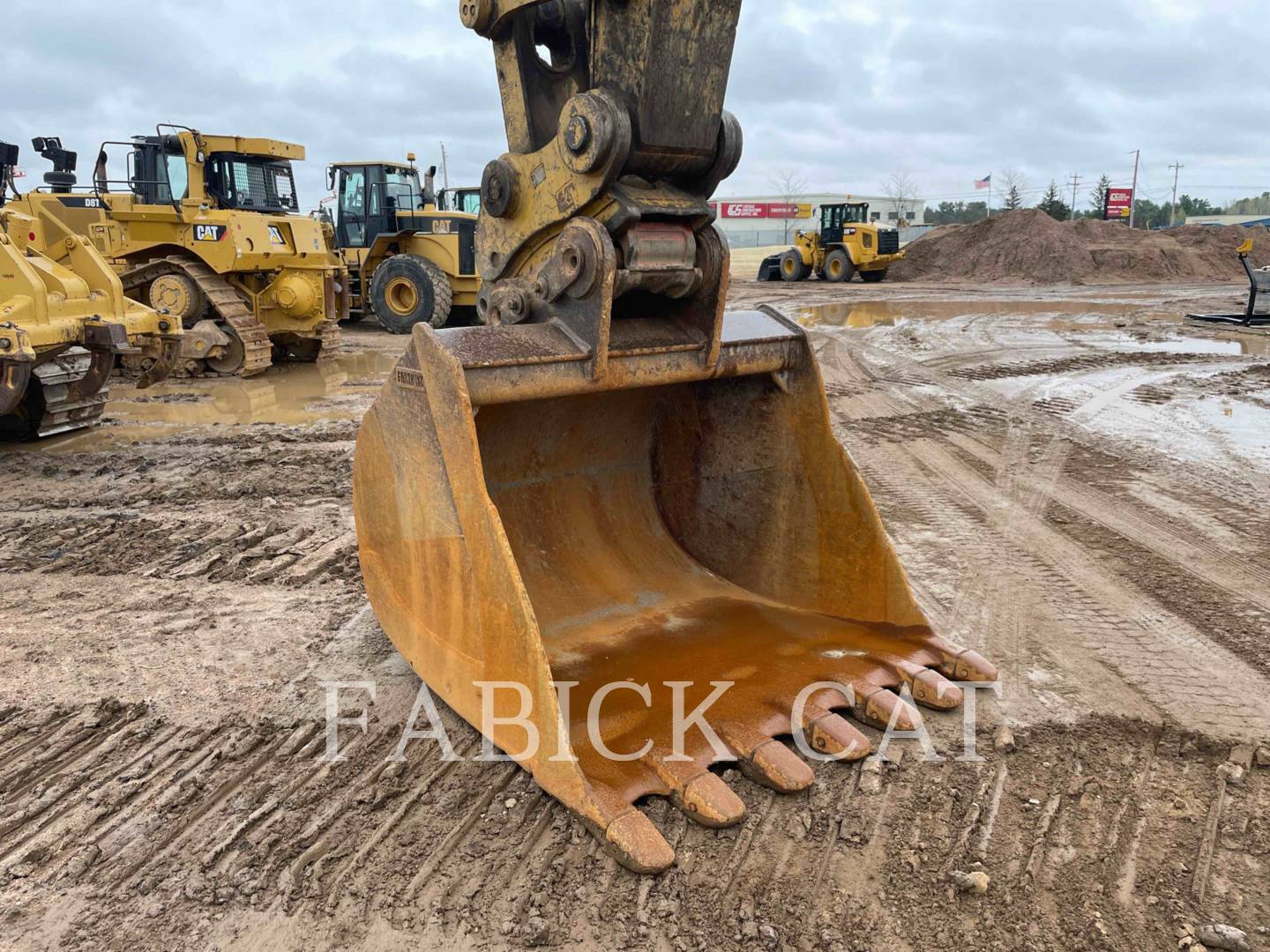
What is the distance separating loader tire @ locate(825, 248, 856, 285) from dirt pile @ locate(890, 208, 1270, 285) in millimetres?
3238

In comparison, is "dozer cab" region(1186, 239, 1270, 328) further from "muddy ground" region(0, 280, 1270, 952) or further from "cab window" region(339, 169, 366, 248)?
"cab window" region(339, 169, 366, 248)

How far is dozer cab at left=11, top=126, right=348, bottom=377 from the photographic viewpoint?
9742mm

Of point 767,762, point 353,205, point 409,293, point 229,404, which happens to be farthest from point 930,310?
point 767,762

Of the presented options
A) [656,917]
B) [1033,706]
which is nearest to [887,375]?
[1033,706]

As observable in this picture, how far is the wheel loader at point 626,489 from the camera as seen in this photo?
2.41 m

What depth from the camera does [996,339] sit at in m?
12.3

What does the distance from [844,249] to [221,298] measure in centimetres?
1856

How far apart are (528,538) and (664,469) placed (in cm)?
66

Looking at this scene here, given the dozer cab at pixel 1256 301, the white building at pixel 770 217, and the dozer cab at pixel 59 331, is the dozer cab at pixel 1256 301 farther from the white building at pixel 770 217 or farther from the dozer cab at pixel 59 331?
the white building at pixel 770 217

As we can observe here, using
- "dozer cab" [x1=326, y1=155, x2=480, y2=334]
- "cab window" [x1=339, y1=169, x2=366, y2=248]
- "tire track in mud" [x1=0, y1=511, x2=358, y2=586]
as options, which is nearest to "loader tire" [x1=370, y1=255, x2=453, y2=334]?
"dozer cab" [x1=326, y1=155, x2=480, y2=334]

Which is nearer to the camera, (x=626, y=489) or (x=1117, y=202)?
(x=626, y=489)

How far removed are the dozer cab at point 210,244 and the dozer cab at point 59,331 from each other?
225 cm

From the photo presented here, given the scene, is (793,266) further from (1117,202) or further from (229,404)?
(1117,202)

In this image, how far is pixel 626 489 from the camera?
3.61 m
